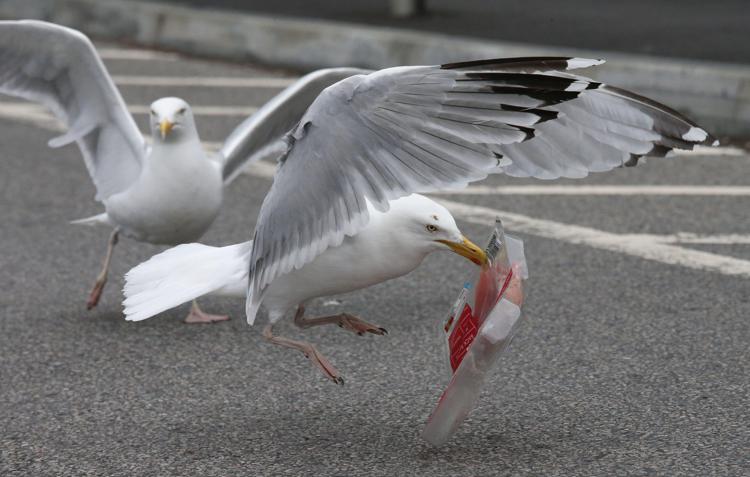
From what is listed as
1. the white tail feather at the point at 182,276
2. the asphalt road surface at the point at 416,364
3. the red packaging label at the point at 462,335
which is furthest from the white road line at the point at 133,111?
the red packaging label at the point at 462,335

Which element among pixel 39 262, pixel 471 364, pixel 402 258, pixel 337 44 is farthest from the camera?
pixel 337 44

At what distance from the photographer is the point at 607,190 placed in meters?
6.80

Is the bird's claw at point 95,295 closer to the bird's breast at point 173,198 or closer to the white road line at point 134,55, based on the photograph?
the bird's breast at point 173,198

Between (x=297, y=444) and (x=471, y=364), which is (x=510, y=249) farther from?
(x=297, y=444)

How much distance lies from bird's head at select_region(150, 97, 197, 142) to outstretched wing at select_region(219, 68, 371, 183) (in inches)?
9.8

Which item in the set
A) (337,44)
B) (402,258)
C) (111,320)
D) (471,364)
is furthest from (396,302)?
(337,44)

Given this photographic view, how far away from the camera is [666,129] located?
3.77m

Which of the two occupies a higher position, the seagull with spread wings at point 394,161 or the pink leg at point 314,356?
the seagull with spread wings at point 394,161

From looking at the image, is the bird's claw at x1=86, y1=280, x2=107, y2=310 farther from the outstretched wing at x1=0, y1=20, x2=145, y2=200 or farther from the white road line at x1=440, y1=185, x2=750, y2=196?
the white road line at x1=440, y1=185, x2=750, y2=196

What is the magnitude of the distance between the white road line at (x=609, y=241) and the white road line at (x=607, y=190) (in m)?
0.36

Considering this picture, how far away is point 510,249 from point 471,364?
347 millimetres

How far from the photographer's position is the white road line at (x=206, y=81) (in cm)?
1000

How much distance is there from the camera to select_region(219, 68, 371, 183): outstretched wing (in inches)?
192

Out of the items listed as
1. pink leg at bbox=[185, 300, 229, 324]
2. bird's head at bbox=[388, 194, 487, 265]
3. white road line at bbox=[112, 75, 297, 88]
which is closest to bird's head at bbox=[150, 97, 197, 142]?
pink leg at bbox=[185, 300, 229, 324]
